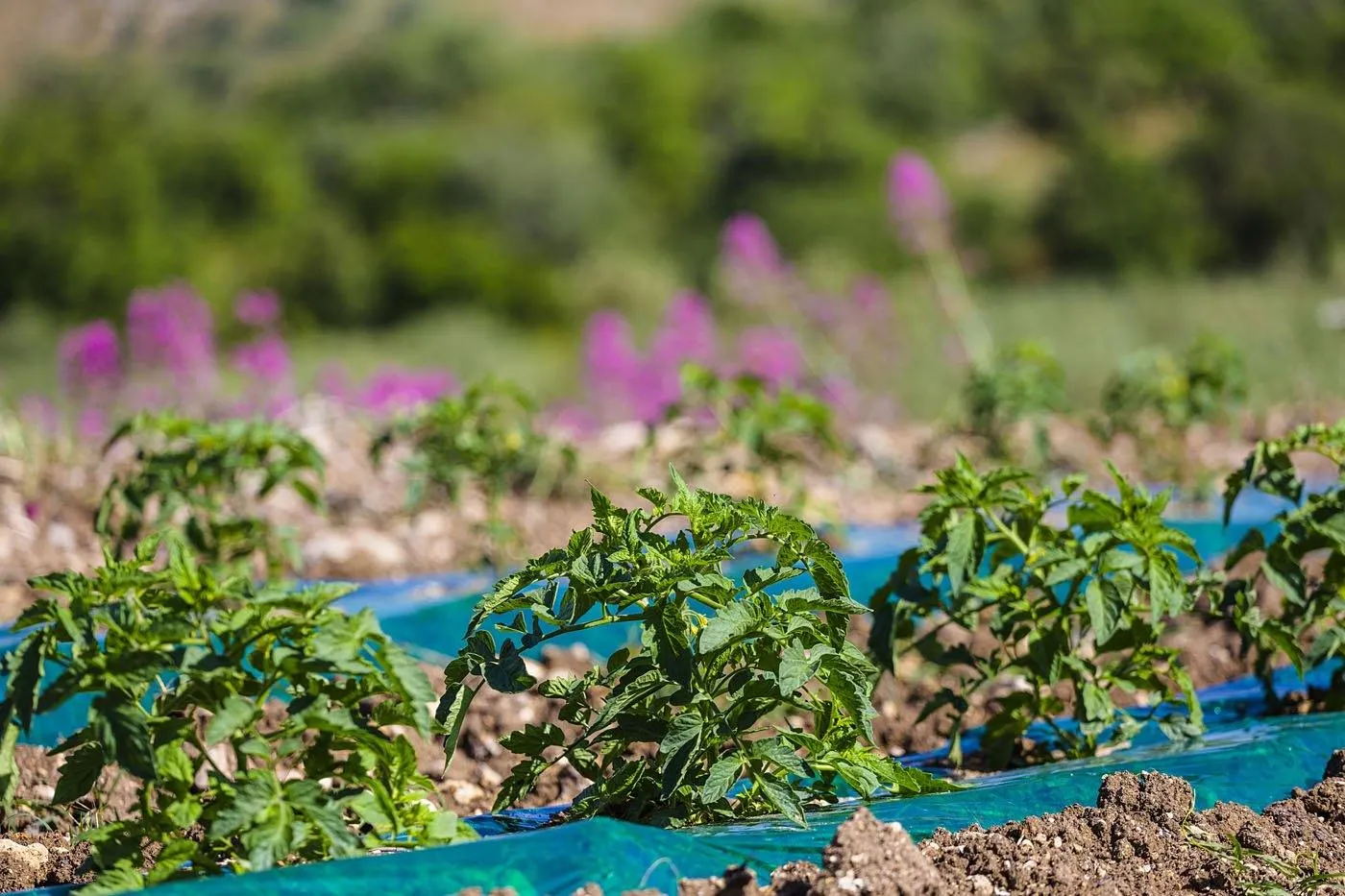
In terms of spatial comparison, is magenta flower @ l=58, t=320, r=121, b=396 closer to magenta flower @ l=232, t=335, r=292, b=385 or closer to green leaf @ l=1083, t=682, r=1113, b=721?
magenta flower @ l=232, t=335, r=292, b=385

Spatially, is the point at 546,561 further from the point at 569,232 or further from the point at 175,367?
the point at 569,232

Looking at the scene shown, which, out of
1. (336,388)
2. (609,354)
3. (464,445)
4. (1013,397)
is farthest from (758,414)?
(336,388)

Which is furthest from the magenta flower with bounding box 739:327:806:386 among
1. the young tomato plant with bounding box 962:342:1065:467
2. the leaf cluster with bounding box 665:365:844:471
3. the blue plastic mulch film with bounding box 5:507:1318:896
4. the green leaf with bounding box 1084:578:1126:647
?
the green leaf with bounding box 1084:578:1126:647

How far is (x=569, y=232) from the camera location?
122 ft

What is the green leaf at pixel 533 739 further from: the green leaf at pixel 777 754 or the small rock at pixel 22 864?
the small rock at pixel 22 864

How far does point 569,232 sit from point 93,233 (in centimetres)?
1095

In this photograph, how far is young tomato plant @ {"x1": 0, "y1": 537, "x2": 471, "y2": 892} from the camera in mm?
1837

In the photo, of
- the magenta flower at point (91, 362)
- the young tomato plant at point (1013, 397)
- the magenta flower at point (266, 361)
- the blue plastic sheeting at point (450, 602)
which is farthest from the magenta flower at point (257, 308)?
the young tomato plant at point (1013, 397)

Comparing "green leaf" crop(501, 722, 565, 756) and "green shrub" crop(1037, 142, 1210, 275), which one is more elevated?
"green shrub" crop(1037, 142, 1210, 275)

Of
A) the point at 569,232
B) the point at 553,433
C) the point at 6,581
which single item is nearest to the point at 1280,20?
the point at 569,232

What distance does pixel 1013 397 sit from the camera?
531 cm

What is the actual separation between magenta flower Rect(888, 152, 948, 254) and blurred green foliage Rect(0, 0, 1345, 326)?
645 inches

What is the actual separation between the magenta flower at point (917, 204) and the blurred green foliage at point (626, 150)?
53.7 ft

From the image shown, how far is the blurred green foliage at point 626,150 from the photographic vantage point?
3058cm
